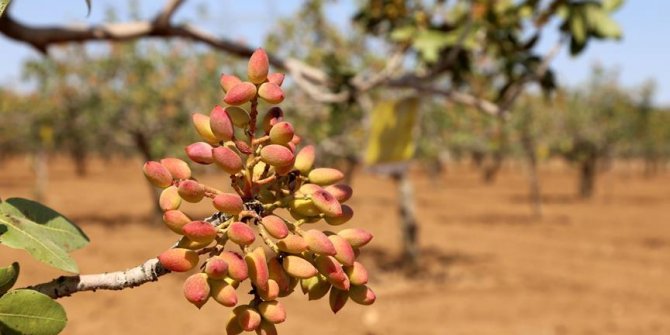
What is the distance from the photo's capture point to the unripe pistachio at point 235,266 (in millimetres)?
723

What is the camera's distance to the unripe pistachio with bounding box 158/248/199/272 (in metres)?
0.70

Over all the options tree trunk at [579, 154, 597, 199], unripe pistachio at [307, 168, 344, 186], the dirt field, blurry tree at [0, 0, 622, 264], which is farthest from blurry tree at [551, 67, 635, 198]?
unripe pistachio at [307, 168, 344, 186]

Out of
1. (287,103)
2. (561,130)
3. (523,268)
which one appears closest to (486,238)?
(523,268)

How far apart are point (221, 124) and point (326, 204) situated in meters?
0.15

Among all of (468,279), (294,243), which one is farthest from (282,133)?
(468,279)

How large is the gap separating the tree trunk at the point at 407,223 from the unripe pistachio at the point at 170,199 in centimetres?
1127

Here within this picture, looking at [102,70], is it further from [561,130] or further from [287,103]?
[561,130]

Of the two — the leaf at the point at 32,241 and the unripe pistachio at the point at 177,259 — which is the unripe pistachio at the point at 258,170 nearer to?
the unripe pistachio at the point at 177,259

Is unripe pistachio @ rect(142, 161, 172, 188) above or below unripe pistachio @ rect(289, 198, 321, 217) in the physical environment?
above

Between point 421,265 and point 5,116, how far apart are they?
1602cm

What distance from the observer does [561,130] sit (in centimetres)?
2683

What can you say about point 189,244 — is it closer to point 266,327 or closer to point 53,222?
point 266,327

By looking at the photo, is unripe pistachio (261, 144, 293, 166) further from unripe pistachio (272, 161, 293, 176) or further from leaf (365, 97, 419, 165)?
leaf (365, 97, 419, 165)

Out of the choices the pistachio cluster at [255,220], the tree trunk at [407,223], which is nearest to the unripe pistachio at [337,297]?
the pistachio cluster at [255,220]
